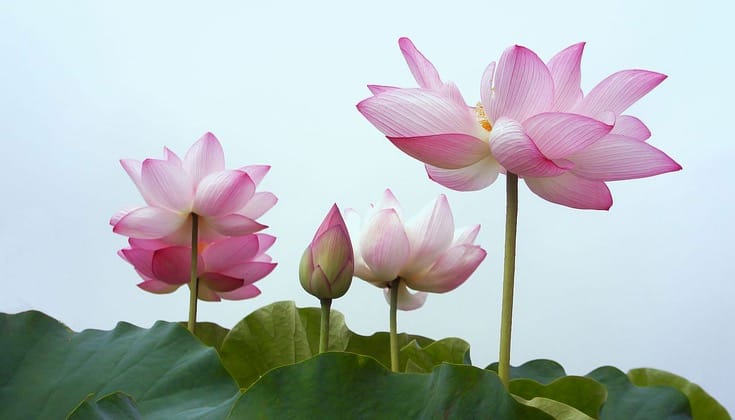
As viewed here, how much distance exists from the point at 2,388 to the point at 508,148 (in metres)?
0.51

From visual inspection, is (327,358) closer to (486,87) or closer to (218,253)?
(486,87)

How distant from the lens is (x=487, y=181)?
0.60 m

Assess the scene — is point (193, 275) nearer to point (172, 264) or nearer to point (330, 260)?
point (172, 264)

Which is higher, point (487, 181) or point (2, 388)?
point (487, 181)

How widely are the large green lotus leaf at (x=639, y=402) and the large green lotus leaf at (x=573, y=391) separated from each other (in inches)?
3.0

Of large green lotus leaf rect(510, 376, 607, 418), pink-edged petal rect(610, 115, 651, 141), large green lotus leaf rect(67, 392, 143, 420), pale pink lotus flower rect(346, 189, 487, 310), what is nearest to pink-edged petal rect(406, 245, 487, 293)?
pale pink lotus flower rect(346, 189, 487, 310)

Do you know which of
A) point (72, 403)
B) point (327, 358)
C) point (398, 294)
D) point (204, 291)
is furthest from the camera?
point (204, 291)

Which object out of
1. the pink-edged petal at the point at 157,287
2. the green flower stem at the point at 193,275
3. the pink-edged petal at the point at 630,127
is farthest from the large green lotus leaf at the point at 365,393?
the pink-edged petal at the point at 157,287

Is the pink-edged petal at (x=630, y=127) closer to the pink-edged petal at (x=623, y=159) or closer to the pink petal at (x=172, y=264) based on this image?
the pink-edged petal at (x=623, y=159)

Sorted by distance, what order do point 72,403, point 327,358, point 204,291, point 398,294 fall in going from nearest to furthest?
point 327,358
point 72,403
point 398,294
point 204,291

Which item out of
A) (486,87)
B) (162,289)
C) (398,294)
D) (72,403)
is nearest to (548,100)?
(486,87)

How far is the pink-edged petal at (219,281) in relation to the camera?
2.94ft

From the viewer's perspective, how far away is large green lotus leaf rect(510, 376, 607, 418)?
0.68 m

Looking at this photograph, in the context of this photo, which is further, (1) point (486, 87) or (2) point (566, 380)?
(2) point (566, 380)
